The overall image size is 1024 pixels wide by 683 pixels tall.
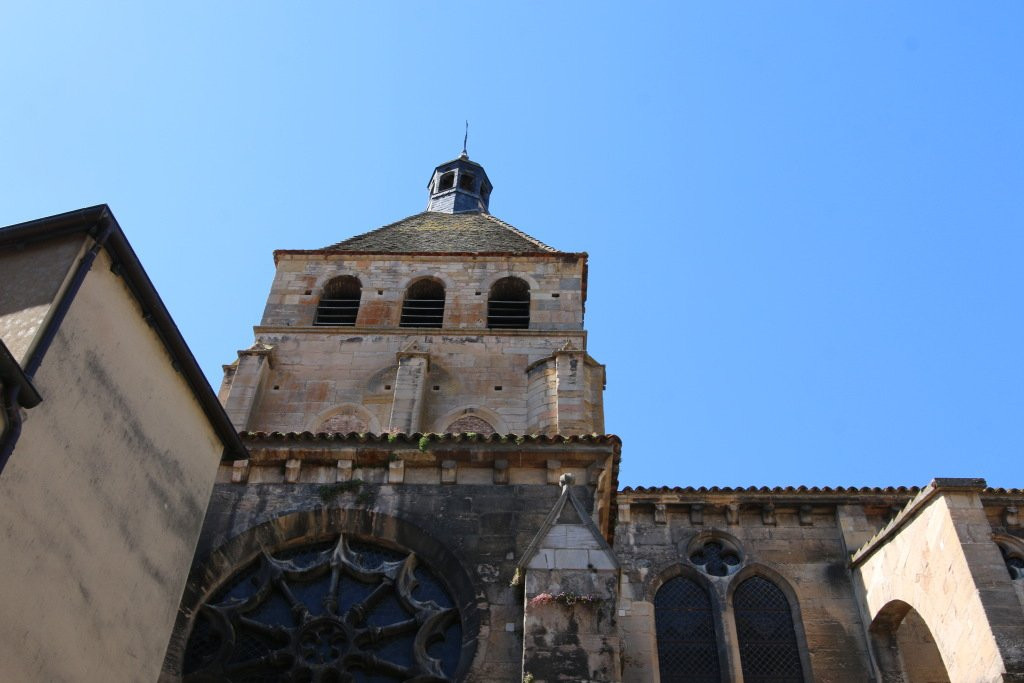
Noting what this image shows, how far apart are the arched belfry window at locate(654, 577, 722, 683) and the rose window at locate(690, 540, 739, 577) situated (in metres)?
0.30

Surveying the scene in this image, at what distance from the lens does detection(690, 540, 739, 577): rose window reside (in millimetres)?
14086

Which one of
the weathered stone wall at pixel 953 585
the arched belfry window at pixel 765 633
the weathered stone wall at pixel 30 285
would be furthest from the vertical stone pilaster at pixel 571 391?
the weathered stone wall at pixel 30 285

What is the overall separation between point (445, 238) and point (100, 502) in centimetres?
1635

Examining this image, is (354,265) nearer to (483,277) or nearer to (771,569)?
(483,277)

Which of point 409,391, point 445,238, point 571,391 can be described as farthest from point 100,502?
point 445,238

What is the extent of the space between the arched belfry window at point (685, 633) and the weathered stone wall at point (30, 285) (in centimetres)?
905

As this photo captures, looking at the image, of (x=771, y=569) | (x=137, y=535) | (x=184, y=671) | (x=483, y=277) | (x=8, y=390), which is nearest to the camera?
(x=8, y=390)

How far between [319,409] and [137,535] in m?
9.93

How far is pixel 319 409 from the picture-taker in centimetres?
1784

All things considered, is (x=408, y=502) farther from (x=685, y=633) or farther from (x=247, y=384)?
(x=247, y=384)

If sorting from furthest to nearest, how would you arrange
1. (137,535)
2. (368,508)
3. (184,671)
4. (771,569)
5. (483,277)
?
1. (483,277)
2. (771,569)
3. (368,508)
4. (184,671)
5. (137,535)

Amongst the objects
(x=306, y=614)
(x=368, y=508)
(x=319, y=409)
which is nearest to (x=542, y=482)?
(x=368, y=508)

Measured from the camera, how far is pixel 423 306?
20.6 m

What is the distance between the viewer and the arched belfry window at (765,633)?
13.1m
